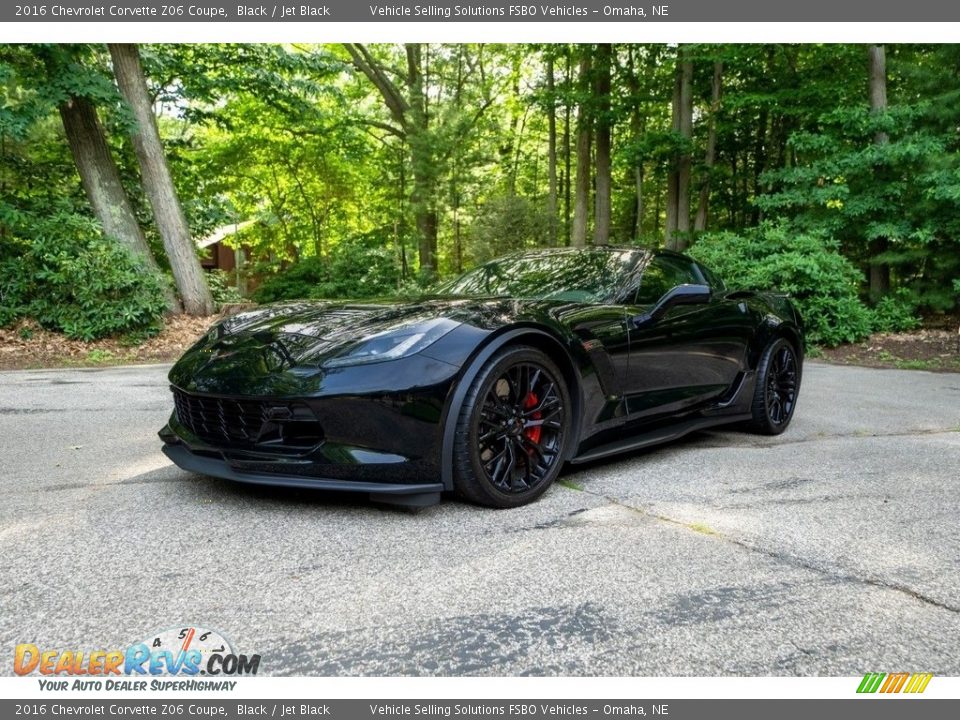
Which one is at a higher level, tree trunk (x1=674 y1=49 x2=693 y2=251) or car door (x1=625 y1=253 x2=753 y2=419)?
tree trunk (x1=674 y1=49 x2=693 y2=251)

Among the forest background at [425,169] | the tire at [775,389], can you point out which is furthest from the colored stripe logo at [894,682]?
the forest background at [425,169]

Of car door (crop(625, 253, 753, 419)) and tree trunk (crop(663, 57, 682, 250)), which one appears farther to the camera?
tree trunk (crop(663, 57, 682, 250))

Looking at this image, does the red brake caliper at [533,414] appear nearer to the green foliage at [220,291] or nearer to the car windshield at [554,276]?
the car windshield at [554,276]

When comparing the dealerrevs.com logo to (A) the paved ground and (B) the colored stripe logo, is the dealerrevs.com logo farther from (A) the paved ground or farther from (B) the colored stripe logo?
(B) the colored stripe logo

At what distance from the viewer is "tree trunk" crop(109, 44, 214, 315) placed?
11.1 metres

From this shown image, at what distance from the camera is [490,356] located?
309 cm

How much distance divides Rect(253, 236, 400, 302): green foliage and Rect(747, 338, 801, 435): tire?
13.3 m

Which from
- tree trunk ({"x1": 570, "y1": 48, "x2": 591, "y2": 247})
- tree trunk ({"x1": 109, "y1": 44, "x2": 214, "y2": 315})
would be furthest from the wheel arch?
tree trunk ({"x1": 570, "y1": 48, "x2": 591, "y2": 247})

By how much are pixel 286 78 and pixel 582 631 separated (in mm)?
13913

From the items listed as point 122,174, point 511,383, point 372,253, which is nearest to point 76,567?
point 511,383

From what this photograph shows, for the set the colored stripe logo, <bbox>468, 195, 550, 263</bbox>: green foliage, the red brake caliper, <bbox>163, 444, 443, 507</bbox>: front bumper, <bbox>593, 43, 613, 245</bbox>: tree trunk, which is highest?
<bbox>593, 43, 613, 245</bbox>: tree trunk

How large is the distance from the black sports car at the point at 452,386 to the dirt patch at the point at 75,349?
6428mm

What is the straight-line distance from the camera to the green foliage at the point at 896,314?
1180 centimetres
